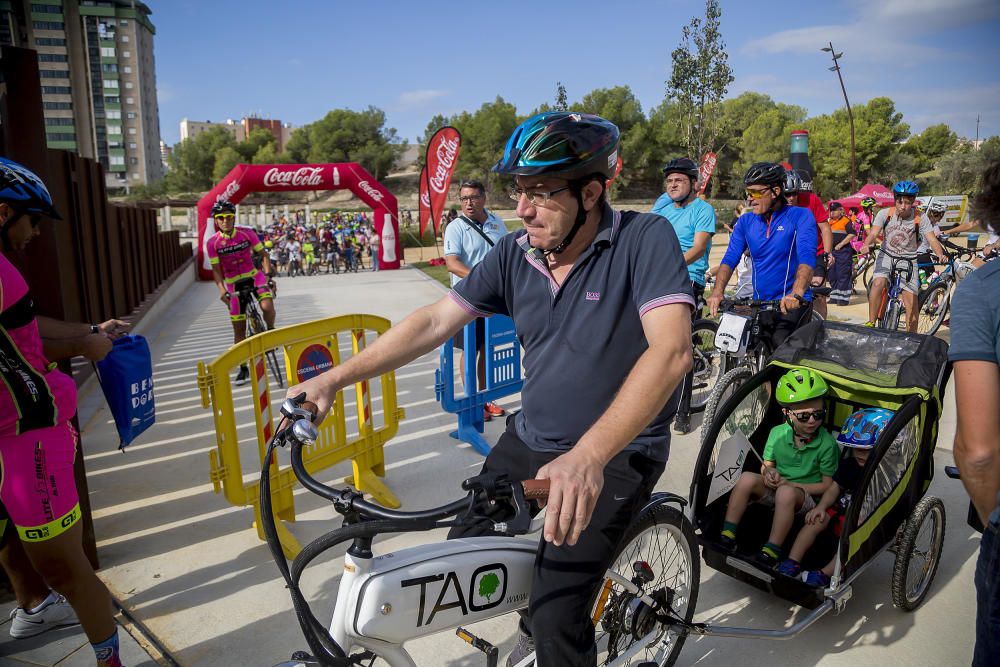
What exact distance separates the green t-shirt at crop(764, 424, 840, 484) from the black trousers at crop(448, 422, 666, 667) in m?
1.63

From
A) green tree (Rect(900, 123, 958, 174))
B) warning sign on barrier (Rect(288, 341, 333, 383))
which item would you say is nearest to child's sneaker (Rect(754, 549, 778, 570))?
warning sign on barrier (Rect(288, 341, 333, 383))

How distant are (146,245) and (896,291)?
12860 mm

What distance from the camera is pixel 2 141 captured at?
341 cm

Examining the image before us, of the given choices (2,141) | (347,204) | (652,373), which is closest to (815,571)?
(652,373)

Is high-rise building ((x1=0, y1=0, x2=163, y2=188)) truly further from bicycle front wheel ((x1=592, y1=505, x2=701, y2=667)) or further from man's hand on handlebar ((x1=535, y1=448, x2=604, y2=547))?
man's hand on handlebar ((x1=535, y1=448, x2=604, y2=547))

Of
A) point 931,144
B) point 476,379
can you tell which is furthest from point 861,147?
point 476,379

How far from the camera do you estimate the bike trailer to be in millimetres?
2896

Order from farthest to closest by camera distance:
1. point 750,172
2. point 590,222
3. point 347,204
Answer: point 347,204 → point 750,172 → point 590,222

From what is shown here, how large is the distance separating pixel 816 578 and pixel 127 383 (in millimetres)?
3427

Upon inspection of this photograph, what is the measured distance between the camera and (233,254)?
7.64 m

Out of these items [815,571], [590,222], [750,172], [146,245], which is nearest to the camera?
[590,222]

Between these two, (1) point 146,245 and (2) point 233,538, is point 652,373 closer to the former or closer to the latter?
(2) point 233,538

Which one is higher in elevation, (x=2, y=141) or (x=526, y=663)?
(x=2, y=141)

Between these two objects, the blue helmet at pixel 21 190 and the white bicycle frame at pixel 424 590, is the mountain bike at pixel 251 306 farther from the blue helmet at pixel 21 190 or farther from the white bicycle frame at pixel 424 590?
the white bicycle frame at pixel 424 590
